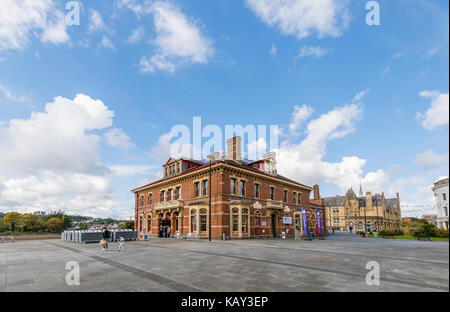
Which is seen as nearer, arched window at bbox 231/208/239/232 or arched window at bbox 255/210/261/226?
arched window at bbox 231/208/239/232

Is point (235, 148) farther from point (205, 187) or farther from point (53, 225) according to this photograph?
point (53, 225)

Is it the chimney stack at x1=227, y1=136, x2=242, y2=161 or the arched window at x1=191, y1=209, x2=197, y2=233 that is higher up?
the chimney stack at x1=227, y1=136, x2=242, y2=161

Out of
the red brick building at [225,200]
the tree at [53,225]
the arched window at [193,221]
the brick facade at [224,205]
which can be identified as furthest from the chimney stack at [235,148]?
the tree at [53,225]

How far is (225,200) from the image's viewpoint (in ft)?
88.8

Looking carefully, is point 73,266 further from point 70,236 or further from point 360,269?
point 70,236

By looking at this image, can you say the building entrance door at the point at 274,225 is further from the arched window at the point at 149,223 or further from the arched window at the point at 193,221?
the arched window at the point at 149,223

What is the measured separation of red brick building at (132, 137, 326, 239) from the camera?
27.5m

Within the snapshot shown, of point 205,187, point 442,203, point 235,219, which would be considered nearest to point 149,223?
point 205,187

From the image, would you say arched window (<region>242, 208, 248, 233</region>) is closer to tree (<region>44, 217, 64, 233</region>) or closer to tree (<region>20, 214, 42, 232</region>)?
tree (<region>44, 217, 64, 233</region>)

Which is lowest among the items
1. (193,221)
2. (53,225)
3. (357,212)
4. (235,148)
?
(53,225)

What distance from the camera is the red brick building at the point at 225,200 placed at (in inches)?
1083

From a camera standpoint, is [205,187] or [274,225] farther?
[274,225]

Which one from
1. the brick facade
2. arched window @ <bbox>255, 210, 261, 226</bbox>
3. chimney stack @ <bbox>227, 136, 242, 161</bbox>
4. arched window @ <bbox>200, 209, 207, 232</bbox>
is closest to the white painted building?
the brick facade
